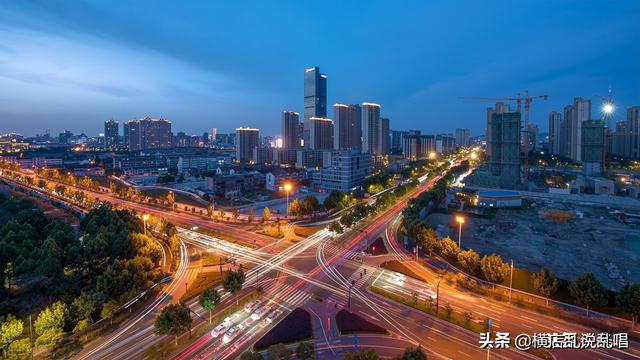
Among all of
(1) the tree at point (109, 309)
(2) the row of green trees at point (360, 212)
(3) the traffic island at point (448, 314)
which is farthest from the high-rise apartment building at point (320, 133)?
(1) the tree at point (109, 309)

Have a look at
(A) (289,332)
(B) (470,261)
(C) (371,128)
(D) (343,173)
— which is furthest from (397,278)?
(C) (371,128)

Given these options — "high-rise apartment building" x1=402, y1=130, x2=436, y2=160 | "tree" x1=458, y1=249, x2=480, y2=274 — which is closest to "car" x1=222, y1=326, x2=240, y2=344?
"tree" x1=458, y1=249, x2=480, y2=274

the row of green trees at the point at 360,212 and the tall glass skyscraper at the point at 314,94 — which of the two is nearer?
the row of green trees at the point at 360,212

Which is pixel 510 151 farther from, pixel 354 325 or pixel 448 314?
pixel 354 325

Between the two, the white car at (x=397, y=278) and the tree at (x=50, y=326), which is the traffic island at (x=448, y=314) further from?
the tree at (x=50, y=326)

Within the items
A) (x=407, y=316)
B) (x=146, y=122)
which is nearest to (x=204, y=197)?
(x=407, y=316)

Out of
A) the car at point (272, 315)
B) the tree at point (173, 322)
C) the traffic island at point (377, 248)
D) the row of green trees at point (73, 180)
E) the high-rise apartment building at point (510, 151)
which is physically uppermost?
the high-rise apartment building at point (510, 151)

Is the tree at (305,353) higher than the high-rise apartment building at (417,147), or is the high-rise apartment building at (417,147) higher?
the high-rise apartment building at (417,147)
